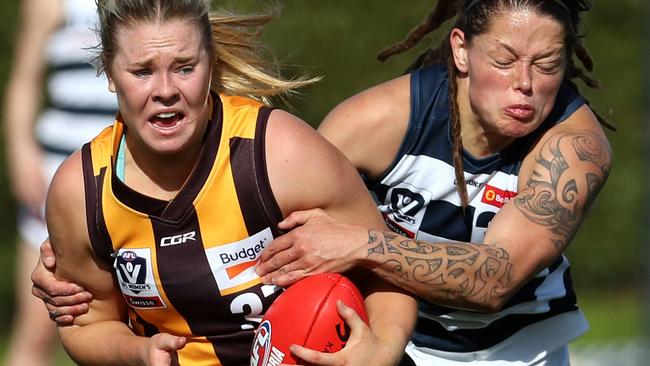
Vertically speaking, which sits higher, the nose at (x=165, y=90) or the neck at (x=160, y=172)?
the nose at (x=165, y=90)

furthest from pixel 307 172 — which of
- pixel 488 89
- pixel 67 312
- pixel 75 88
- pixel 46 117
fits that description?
Result: pixel 46 117

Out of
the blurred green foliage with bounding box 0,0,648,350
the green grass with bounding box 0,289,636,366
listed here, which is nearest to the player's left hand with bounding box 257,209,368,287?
the green grass with bounding box 0,289,636,366

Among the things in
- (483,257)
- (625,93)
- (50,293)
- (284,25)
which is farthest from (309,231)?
(625,93)

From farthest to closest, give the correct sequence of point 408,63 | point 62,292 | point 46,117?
1. point 408,63
2. point 46,117
3. point 62,292

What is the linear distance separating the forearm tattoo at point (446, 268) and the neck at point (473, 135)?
384 mm

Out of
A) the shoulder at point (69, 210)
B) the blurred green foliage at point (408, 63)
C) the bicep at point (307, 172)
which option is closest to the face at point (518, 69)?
the bicep at point (307, 172)

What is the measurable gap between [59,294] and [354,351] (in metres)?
1.02

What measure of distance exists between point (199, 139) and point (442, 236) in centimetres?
94

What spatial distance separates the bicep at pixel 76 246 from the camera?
383cm

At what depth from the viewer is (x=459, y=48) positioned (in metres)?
4.22

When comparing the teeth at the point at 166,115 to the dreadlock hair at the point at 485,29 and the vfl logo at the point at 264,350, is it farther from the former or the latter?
the dreadlock hair at the point at 485,29

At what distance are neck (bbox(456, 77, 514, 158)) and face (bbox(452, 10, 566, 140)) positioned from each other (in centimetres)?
10

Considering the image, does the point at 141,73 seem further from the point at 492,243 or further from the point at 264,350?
the point at 492,243

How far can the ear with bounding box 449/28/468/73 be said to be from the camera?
4.20 meters
